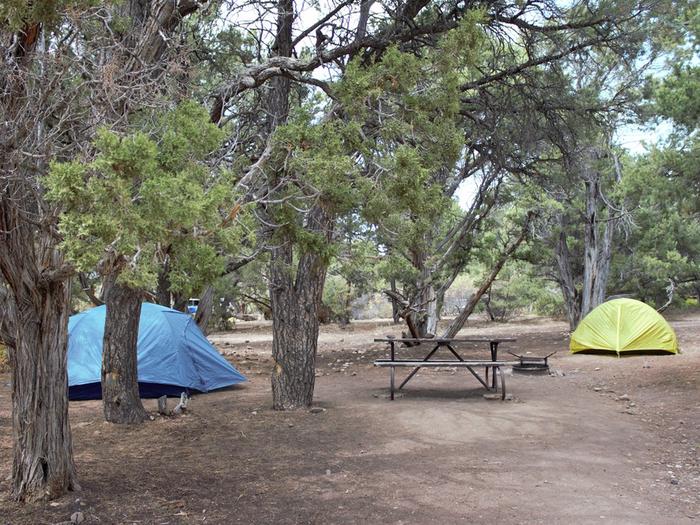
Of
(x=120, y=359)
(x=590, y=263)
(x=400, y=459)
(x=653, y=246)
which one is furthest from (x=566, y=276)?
(x=120, y=359)

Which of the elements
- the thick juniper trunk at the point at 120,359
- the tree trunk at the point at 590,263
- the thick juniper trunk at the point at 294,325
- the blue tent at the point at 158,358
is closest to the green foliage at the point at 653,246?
the tree trunk at the point at 590,263

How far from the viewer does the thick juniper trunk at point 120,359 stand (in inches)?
308

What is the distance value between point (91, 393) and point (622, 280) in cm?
1945

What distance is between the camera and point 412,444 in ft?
22.7

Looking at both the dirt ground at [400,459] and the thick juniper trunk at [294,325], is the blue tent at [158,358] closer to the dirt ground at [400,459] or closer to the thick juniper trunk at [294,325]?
the dirt ground at [400,459]

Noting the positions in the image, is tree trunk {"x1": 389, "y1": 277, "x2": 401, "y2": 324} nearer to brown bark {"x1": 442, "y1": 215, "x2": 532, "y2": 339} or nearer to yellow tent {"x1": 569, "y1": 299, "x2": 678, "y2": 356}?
brown bark {"x1": 442, "y1": 215, "x2": 532, "y2": 339}

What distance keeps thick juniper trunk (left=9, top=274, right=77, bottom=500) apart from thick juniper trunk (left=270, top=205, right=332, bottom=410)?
3964 mm

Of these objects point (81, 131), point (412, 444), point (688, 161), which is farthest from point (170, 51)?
point (688, 161)

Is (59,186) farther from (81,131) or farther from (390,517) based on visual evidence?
(390,517)

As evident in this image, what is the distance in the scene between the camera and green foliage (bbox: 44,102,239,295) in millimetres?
3117

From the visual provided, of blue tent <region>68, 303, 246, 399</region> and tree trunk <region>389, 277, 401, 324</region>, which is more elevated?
tree trunk <region>389, 277, 401, 324</region>

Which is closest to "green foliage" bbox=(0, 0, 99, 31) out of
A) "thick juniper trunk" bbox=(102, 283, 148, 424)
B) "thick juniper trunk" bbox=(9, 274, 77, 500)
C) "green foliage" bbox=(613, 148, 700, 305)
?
"thick juniper trunk" bbox=(9, 274, 77, 500)

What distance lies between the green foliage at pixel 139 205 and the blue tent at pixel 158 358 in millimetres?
6785

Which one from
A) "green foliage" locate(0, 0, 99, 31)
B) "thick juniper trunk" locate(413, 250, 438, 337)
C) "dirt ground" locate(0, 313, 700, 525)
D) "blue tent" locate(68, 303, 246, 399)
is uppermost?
"green foliage" locate(0, 0, 99, 31)
